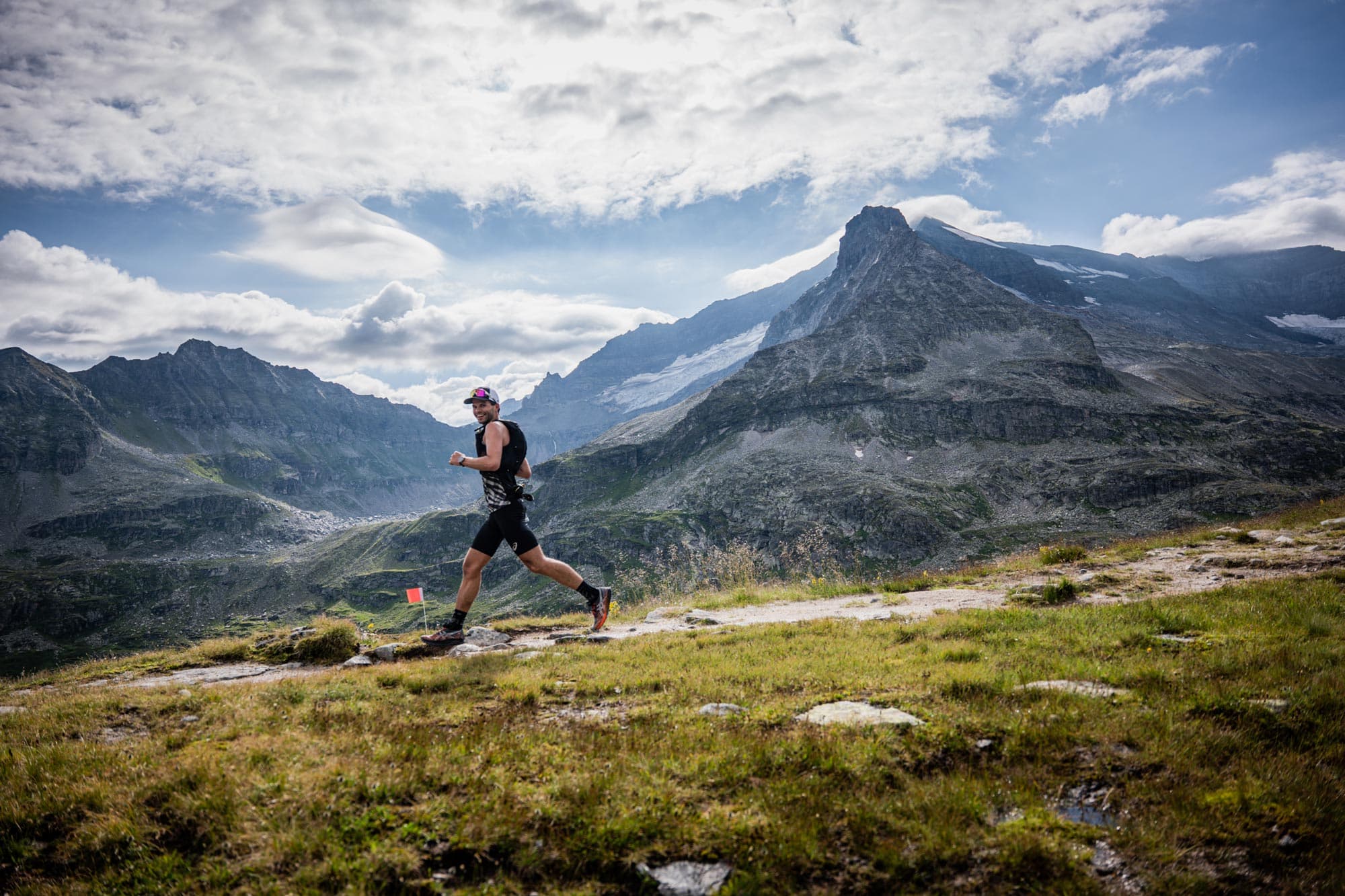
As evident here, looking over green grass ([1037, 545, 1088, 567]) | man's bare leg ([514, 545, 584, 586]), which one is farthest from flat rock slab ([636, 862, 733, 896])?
green grass ([1037, 545, 1088, 567])

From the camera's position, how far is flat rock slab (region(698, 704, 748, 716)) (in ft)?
22.8

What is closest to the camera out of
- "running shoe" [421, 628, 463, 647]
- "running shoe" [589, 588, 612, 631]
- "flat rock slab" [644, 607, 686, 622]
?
"running shoe" [421, 628, 463, 647]

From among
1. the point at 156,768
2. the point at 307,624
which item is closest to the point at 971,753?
the point at 156,768

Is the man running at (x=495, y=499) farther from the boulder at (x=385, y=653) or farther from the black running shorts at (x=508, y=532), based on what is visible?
the boulder at (x=385, y=653)

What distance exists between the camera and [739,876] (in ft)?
13.9

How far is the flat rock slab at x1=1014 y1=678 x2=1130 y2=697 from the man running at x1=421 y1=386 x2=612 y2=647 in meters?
7.61

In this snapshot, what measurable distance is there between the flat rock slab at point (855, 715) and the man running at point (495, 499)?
5851 mm

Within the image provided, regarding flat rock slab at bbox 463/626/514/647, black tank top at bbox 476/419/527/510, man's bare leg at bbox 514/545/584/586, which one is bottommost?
flat rock slab at bbox 463/626/514/647

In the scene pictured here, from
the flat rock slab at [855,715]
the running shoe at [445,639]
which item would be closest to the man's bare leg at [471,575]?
the running shoe at [445,639]

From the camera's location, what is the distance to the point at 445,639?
39.6 feet

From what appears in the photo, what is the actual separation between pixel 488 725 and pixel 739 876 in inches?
139

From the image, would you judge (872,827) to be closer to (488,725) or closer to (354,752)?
(488,725)

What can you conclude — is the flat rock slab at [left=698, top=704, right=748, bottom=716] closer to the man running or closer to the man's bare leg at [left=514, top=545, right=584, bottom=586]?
the man running

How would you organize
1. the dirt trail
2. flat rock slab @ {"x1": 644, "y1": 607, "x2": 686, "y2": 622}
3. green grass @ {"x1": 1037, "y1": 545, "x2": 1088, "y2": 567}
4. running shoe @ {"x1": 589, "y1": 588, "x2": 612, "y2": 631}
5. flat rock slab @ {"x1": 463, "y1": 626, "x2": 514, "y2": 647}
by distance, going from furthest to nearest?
1. green grass @ {"x1": 1037, "y1": 545, "x2": 1088, "y2": 567}
2. flat rock slab @ {"x1": 644, "y1": 607, "x2": 686, "y2": 622}
3. running shoe @ {"x1": 589, "y1": 588, "x2": 612, "y2": 631}
4. the dirt trail
5. flat rock slab @ {"x1": 463, "y1": 626, "x2": 514, "y2": 647}
